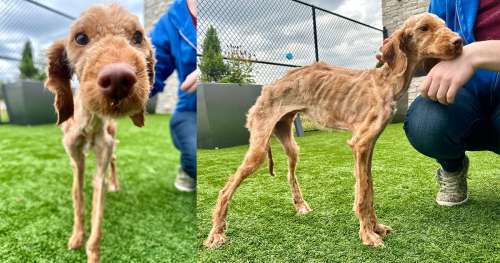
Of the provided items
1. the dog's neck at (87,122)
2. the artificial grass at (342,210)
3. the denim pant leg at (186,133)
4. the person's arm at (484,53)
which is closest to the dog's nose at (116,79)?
the dog's neck at (87,122)

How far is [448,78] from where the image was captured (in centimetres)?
119

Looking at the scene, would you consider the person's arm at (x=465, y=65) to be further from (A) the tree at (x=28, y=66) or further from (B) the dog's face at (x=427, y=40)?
(A) the tree at (x=28, y=66)

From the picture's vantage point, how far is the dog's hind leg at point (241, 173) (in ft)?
4.48

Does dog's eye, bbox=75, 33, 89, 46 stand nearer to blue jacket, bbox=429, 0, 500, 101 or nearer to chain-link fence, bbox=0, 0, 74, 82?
chain-link fence, bbox=0, 0, 74, 82

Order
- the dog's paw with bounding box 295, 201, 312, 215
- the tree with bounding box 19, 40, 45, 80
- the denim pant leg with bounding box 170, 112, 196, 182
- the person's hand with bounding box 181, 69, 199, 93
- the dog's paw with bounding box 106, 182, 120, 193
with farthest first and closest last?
1. the dog's paw with bounding box 106, 182, 120, 193
2. the denim pant leg with bounding box 170, 112, 196, 182
3. the person's hand with bounding box 181, 69, 199, 93
4. the tree with bounding box 19, 40, 45, 80
5. the dog's paw with bounding box 295, 201, 312, 215

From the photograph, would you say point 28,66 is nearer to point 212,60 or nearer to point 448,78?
point 212,60

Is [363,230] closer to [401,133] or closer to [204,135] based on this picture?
[401,133]

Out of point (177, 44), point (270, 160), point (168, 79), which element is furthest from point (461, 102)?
point (168, 79)

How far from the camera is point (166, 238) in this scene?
6.93ft

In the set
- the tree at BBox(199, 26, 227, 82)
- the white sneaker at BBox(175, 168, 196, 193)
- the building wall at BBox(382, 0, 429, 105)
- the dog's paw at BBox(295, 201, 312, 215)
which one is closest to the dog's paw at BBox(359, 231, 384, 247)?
the dog's paw at BBox(295, 201, 312, 215)

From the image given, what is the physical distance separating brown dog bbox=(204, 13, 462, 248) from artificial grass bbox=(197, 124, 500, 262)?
0.08 feet

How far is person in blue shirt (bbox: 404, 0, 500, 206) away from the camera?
3.85 feet

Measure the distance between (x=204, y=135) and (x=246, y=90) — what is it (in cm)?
21

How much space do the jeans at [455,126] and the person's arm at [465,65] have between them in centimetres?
7
